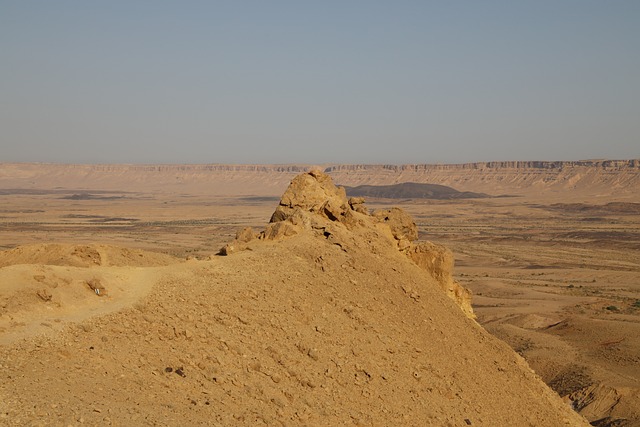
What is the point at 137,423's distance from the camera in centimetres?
812

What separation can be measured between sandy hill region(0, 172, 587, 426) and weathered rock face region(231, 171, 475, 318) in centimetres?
7

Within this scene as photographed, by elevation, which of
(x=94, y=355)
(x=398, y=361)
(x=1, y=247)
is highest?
(x=94, y=355)

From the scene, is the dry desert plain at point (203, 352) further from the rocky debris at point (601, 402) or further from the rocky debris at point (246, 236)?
the rocky debris at point (246, 236)

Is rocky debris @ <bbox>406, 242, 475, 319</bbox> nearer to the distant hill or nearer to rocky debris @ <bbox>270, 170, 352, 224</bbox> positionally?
rocky debris @ <bbox>270, 170, 352, 224</bbox>

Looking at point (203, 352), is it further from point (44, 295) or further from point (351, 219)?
point (351, 219)

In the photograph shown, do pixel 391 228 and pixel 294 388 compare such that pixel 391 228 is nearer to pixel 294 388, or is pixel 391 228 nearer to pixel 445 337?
pixel 445 337

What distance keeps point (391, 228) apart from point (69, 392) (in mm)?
11087

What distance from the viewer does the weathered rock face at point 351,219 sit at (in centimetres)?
1695

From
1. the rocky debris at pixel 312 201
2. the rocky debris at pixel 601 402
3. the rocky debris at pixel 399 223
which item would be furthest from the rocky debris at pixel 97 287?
the rocky debris at pixel 601 402

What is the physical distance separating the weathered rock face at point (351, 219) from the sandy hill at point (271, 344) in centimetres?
7

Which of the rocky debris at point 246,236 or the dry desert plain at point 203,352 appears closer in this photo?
the dry desert plain at point 203,352

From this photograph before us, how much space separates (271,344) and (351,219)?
6.08 meters

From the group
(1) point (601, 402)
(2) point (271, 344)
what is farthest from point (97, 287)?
(1) point (601, 402)

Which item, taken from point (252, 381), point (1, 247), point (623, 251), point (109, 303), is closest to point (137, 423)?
point (252, 381)
